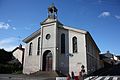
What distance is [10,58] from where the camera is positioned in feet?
157

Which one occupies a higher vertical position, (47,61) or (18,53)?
(18,53)

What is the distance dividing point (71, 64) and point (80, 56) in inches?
76.7

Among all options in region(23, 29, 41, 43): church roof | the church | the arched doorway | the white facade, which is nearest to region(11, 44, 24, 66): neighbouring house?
the white facade

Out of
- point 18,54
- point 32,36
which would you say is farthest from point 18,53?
point 32,36

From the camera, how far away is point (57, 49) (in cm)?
2945

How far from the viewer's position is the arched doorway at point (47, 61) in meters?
30.0

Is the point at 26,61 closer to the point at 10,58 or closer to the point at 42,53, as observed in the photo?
the point at 42,53

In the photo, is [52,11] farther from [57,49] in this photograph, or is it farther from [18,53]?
[18,53]

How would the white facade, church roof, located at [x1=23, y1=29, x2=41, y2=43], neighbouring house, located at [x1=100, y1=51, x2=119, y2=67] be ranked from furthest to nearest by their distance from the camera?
neighbouring house, located at [x1=100, y1=51, x2=119, y2=67] < the white facade < church roof, located at [x1=23, y1=29, x2=41, y2=43]

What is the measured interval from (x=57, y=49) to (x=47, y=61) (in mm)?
2795

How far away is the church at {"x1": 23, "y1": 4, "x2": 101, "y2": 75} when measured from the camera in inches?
1129

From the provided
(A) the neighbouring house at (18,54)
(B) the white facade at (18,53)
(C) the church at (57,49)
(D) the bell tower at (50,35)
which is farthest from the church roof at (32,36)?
Result: (B) the white facade at (18,53)

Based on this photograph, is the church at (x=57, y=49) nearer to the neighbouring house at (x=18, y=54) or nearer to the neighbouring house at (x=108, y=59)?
the neighbouring house at (x=18, y=54)

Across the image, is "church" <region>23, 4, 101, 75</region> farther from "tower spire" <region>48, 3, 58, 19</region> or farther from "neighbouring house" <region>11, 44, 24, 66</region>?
"neighbouring house" <region>11, 44, 24, 66</region>
